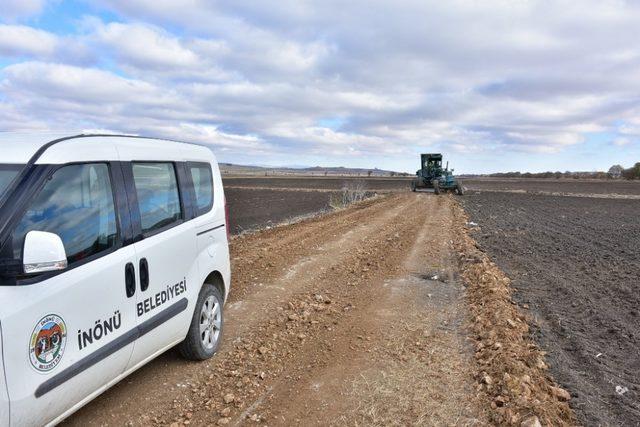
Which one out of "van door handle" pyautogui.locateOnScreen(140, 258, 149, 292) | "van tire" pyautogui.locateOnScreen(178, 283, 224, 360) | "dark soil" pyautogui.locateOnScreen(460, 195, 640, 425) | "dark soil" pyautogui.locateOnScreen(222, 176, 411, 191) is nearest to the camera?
"van door handle" pyautogui.locateOnScreen(140, 258, 149, 292)

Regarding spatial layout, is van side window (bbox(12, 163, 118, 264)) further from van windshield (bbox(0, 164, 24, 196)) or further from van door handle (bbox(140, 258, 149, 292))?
van door handle (bbox(140, 258, 149, 292))

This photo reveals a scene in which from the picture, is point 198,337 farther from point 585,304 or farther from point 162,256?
point 585,304

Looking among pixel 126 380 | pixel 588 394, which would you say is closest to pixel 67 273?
pixel 126 380

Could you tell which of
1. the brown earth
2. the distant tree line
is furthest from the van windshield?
the distant tree line

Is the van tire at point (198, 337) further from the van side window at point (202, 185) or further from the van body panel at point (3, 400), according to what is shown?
the van body panel at point (3, 400)

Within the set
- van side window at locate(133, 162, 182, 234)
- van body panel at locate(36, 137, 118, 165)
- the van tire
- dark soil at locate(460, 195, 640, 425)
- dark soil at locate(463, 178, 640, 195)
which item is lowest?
dark soil at locate(463, 178, 640, 195)

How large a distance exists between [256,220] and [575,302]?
15.8 m

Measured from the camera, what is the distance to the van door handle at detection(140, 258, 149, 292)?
12.0 ft

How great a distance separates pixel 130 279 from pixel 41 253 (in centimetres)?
98

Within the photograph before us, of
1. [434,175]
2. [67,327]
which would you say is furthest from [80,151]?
[434,175]

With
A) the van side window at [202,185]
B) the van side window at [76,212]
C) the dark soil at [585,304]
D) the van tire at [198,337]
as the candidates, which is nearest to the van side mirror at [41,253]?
the van side window at [76,212]

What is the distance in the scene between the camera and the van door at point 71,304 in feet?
8.64

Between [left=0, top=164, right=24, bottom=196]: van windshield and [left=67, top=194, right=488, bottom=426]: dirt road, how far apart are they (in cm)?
183

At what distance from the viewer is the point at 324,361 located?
4.91m
